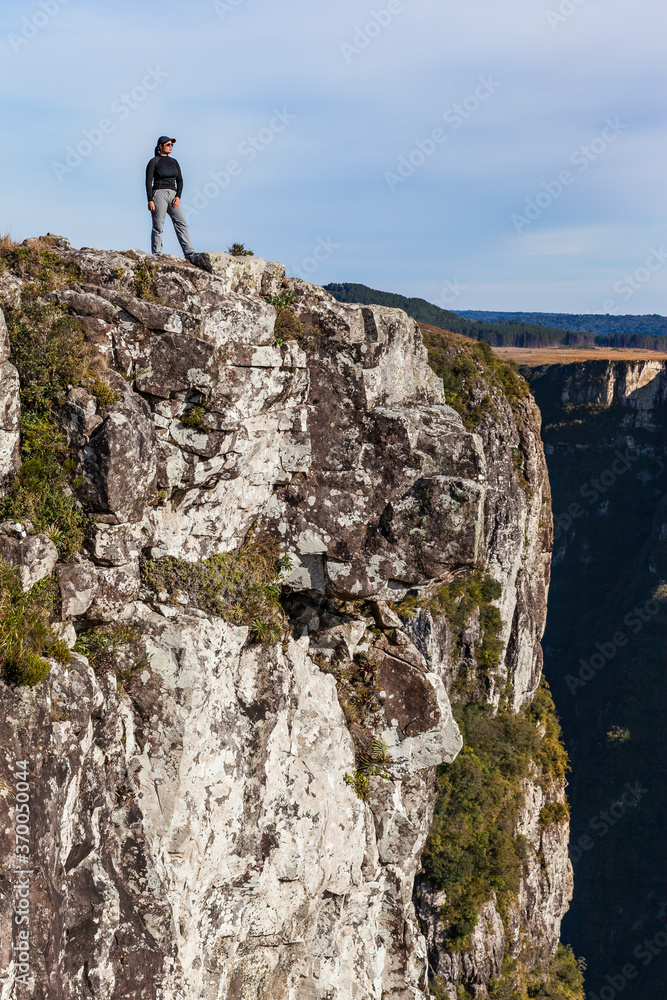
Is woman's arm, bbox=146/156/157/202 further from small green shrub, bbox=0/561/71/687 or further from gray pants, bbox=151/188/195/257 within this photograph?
small green shrub, bbox=0/561/71/687

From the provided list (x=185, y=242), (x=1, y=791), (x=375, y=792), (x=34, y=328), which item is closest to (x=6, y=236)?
(x=34, y=328)

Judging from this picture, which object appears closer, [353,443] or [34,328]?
[34,328]

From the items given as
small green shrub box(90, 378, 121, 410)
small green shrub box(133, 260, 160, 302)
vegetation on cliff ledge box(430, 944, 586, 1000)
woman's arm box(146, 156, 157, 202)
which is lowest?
vegetation on cliff ledge box(430, 944, 586, 1000)

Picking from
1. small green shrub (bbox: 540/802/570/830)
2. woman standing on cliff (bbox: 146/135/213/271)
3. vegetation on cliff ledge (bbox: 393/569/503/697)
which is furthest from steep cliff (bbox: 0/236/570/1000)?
small green shrub (bbox: 540/802/570/830)

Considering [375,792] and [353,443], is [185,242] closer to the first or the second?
[353,443]

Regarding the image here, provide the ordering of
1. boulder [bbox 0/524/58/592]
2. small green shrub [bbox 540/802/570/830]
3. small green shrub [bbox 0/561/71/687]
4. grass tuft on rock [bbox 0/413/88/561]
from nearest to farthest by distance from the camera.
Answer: small green shrub [bbox 0/561/71/687], boulder [bbox 0/524/58/592], grass tuft on rock [bbox 0/413/88/561], small green shrub [bbox 540/802/570/830]

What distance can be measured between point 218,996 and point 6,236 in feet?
40.2

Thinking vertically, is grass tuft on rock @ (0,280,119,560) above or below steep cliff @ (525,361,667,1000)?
above

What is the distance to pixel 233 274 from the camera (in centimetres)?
1255

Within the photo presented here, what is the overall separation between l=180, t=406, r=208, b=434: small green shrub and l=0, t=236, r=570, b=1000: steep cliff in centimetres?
4

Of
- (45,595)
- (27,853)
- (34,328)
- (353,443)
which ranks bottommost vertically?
(27,853)

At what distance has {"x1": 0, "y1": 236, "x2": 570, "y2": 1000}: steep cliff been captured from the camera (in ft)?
30.4

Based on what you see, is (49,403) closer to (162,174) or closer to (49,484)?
(49,484)

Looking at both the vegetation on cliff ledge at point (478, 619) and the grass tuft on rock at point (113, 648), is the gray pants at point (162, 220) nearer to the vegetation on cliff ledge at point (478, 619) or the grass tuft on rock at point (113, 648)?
the grass tuft on rock at point (113, 648)
